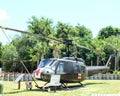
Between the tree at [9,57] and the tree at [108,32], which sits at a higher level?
the tree at [108,32]

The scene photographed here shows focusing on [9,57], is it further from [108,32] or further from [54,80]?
[54,80]

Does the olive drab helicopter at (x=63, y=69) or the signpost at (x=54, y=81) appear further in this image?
the olive drab helicopter at (x=63, y=69)

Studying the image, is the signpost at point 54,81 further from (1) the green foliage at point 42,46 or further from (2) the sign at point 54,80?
(1) the green foliage at point 42,46

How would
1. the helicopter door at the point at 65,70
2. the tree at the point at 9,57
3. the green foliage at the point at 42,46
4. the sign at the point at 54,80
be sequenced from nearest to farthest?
1. the sign at the point at 54,80
2. the helicopter door at the point at 65,70
3. the green foliage at the point at 42,46
4. the tree at the point at 9,57

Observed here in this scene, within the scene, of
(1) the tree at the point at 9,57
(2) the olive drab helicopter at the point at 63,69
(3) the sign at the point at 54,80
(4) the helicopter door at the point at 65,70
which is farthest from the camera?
(1) the tree at the point at 9,57

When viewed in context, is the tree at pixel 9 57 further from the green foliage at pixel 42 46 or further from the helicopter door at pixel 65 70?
the helicopter door at pixel 65 70

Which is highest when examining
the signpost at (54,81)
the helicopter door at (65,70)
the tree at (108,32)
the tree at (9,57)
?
the tree at (108,32)

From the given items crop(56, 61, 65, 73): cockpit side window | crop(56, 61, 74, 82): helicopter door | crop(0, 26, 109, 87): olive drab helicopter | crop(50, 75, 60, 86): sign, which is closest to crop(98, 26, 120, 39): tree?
crop(0, 26, 109, 87): olive drab helicopter

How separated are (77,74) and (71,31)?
56.4 metres

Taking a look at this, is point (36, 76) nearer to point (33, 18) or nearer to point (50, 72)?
point (50, 72)

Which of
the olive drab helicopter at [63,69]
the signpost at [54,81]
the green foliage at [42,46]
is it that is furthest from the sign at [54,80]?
the green foliage at [42,46]

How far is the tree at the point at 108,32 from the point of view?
11394 cm

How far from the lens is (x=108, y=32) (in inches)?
4520

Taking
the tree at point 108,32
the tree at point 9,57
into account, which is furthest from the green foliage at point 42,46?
the tree at point 108,32
